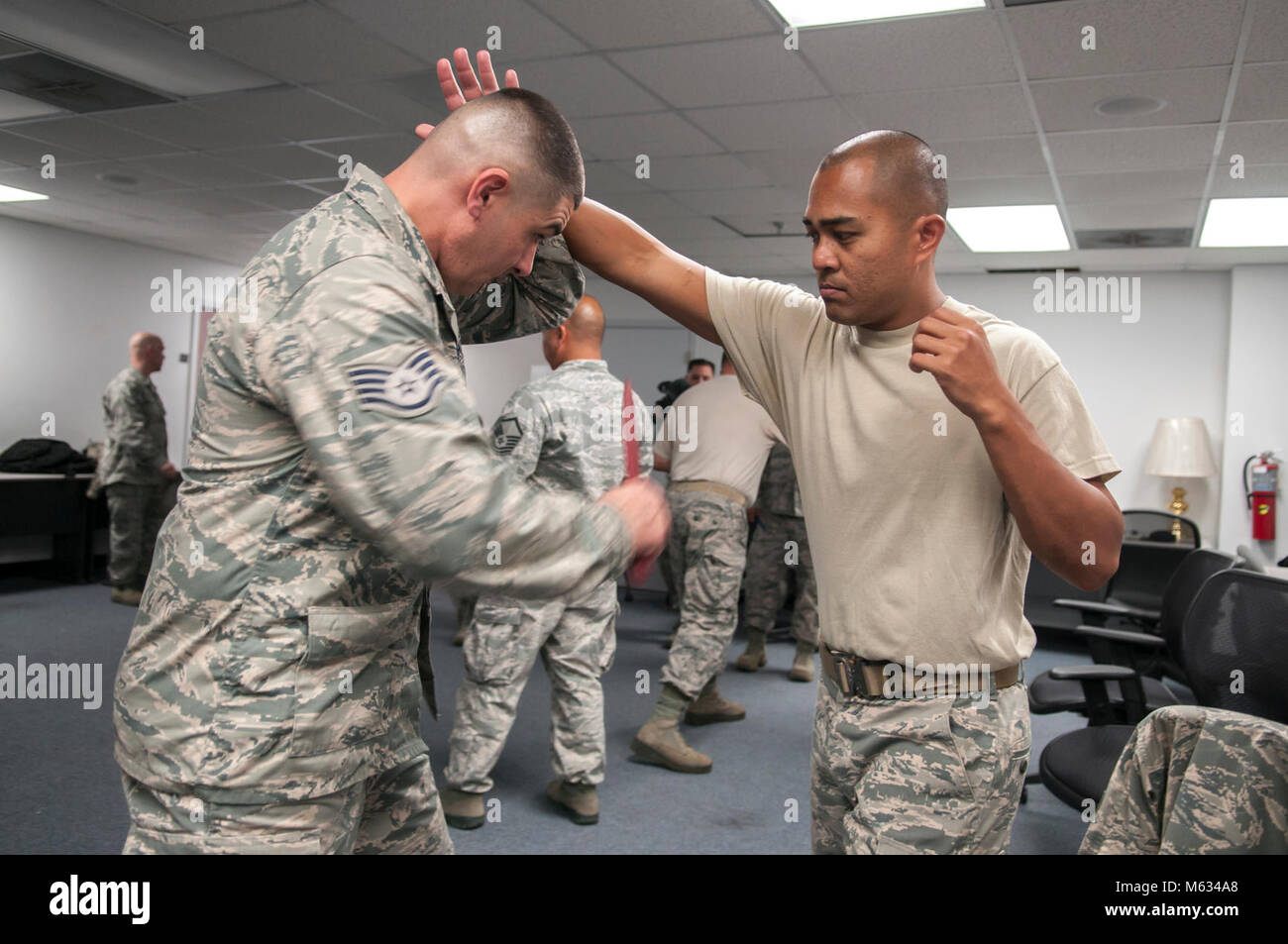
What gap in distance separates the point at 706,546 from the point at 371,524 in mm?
3424

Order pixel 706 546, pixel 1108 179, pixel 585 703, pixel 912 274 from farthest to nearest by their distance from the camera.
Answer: pixel 1108 179, pixel 706 546, pixel 585 703, pixel 912 274

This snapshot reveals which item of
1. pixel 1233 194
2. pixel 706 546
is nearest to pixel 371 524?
pixel 706 546

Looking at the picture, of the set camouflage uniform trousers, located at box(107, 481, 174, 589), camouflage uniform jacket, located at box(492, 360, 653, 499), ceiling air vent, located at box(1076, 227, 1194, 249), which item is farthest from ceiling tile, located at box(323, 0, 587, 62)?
ceiling air vent, located at box(1076, 227, 1194, 249)

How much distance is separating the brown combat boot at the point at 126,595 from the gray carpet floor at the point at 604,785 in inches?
43.8

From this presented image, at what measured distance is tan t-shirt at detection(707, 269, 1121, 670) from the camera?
52.1 inches

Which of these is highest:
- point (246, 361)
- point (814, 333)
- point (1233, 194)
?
→ point (1233, 194)

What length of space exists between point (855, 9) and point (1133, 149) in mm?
2088

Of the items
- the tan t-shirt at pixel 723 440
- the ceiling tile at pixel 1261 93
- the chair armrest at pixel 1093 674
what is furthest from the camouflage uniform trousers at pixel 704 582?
the ceiling tile at pixel 1261 93

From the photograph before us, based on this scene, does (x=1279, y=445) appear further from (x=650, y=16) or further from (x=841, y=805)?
(x=841, y=805)

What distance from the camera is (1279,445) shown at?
23.4ft

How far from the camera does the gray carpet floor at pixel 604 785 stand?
2.92m

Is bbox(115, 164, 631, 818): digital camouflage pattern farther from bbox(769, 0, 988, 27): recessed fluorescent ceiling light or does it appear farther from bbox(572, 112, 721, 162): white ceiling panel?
bbox(572, 112, 721, 162): white ceiling panel

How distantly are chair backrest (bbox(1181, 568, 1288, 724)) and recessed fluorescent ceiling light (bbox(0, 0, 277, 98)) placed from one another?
13.9ft

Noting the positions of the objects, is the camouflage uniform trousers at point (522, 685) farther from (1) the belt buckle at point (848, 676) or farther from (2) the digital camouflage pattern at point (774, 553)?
(2) the digital camouflage pattern at point (774, 553)
